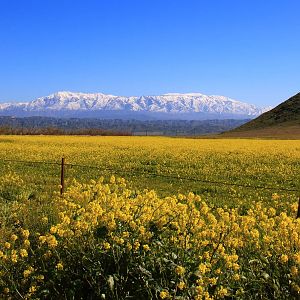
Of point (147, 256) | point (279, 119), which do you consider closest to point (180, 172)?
point (147, 256)

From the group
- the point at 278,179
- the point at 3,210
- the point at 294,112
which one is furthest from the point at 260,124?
the point at 3,210

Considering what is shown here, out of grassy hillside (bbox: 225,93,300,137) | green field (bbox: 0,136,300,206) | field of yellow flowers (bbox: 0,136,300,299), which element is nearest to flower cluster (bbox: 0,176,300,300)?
field of yellow flowers (bbox: 0,136,300,299)

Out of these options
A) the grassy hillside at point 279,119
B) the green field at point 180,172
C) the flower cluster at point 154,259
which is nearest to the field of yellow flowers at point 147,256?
the flower cluster at point 154,259

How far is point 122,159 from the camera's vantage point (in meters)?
27.9

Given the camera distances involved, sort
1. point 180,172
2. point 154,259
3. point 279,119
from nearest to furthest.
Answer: point 154,259 < point 180,172 < point 279,119

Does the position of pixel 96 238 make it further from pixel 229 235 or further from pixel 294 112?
pixel 294 112

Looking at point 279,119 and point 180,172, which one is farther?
point 279,119

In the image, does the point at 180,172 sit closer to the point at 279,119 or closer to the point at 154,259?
the point at 154,259

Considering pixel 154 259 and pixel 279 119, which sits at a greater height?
pixel 279 119

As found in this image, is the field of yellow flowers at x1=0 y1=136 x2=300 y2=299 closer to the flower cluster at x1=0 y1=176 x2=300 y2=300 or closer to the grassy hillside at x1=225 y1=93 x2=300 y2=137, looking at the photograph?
the flower cluster at x1=0 y1=176 x2=300 y2=300

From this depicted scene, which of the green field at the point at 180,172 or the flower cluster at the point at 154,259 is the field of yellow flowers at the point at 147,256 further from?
the green field at the point at 180,172

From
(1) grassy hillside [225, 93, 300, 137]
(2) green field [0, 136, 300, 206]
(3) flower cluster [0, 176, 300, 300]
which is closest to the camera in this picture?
(3) flower cluster [0, 176, 300, 300]

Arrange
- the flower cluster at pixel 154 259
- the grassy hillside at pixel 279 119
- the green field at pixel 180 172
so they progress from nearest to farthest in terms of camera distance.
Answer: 1. the flower cluster at pixel 154 259
2. the green field at pixel 180 172
3. the grassy hillside at pixel 279 119

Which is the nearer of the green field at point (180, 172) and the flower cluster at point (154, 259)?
the flower cluster at point (154, 259)
